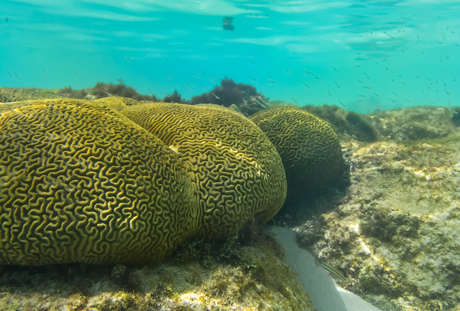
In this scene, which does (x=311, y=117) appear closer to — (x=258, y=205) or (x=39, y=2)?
(x=258, y=205)

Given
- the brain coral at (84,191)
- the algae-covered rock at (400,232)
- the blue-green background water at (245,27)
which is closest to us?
the brain coral at (84,191)

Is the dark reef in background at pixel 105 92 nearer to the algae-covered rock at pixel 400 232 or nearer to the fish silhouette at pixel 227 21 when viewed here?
the algae-covered rock at pixel 400 232

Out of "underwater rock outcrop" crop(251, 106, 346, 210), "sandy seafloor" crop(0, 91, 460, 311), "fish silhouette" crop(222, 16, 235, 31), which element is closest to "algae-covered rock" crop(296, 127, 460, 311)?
"sandy seafloor" crop(0, 91, 460, 311)

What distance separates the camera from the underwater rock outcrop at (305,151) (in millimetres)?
6707

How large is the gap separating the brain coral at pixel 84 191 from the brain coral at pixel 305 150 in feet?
12.0

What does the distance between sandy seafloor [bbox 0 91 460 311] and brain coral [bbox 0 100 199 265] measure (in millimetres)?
305

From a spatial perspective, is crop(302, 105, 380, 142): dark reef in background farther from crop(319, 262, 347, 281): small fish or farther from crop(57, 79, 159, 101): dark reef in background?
crop(57, 79, 159, 101): dark reef in background

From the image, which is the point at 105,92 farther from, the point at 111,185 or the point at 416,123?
the point at 416,123

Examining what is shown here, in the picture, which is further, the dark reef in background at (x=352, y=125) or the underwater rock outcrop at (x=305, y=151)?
the dark reef in background at (x=352, y=125)

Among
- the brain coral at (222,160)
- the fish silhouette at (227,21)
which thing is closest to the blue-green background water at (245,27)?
the fish silhouette at (227,21)

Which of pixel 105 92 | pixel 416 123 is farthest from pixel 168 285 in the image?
pixel 416 123

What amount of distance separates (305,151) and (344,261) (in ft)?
9.13

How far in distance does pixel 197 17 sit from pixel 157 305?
3553 cm

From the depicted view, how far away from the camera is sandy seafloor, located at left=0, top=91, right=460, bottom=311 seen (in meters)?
2.76
